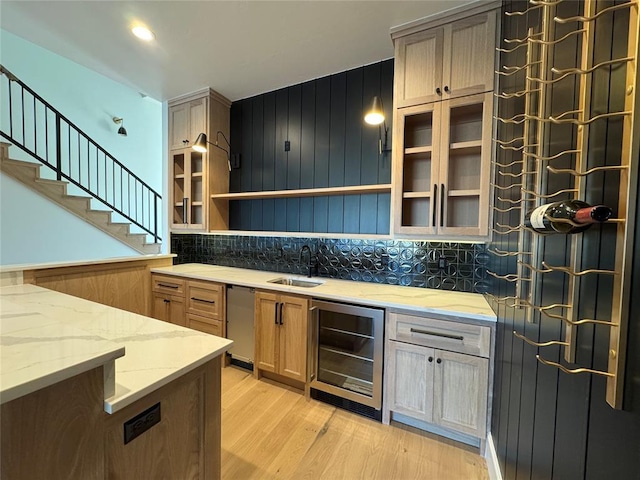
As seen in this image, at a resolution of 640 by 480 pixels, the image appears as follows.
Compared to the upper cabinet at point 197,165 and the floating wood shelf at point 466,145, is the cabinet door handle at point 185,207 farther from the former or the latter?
the floating wood shelf at point 466,145

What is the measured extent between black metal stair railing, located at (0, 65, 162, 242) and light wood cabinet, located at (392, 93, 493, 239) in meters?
4.17

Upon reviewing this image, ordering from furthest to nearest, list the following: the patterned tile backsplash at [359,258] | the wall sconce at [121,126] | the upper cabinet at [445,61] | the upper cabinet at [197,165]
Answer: the wall sconce at [121,126] → the upper cabinet at [197,165] → the patterned tile backsplash at [359,258] → the upper cabinet at [445,61]

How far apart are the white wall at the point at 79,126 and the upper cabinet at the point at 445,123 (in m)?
2.91

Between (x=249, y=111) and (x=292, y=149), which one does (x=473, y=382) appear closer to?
(x=292, y=149)

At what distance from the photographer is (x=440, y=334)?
5.77ft

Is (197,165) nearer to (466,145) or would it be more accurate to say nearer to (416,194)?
(416,194)

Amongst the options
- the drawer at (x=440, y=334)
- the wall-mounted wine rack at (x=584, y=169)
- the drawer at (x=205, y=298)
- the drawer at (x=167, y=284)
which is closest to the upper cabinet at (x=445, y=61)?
the wall-mounted wine rack at (x=584, y=169)

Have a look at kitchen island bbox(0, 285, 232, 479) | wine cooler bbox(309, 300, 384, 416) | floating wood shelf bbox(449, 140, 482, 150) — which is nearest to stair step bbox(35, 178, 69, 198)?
kitchen island bbox(0, 285, 232, 479)

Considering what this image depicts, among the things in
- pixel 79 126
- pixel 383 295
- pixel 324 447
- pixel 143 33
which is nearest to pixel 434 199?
pixel 383 295

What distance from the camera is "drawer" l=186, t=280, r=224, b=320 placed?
2650 mm

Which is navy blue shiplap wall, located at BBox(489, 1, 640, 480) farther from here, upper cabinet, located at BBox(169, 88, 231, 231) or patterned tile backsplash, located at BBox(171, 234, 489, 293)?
upper cabinet, located at BBox(169, 88, 231, 231)

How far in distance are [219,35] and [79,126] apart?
399 centimetres

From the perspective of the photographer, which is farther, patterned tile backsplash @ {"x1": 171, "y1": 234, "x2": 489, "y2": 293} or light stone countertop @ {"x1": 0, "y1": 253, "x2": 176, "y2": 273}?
patterned tile backsplash @ {"x1": 171, "y1": 234, "x2": 489, "y2": 293}

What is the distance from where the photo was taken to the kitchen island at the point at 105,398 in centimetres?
64
